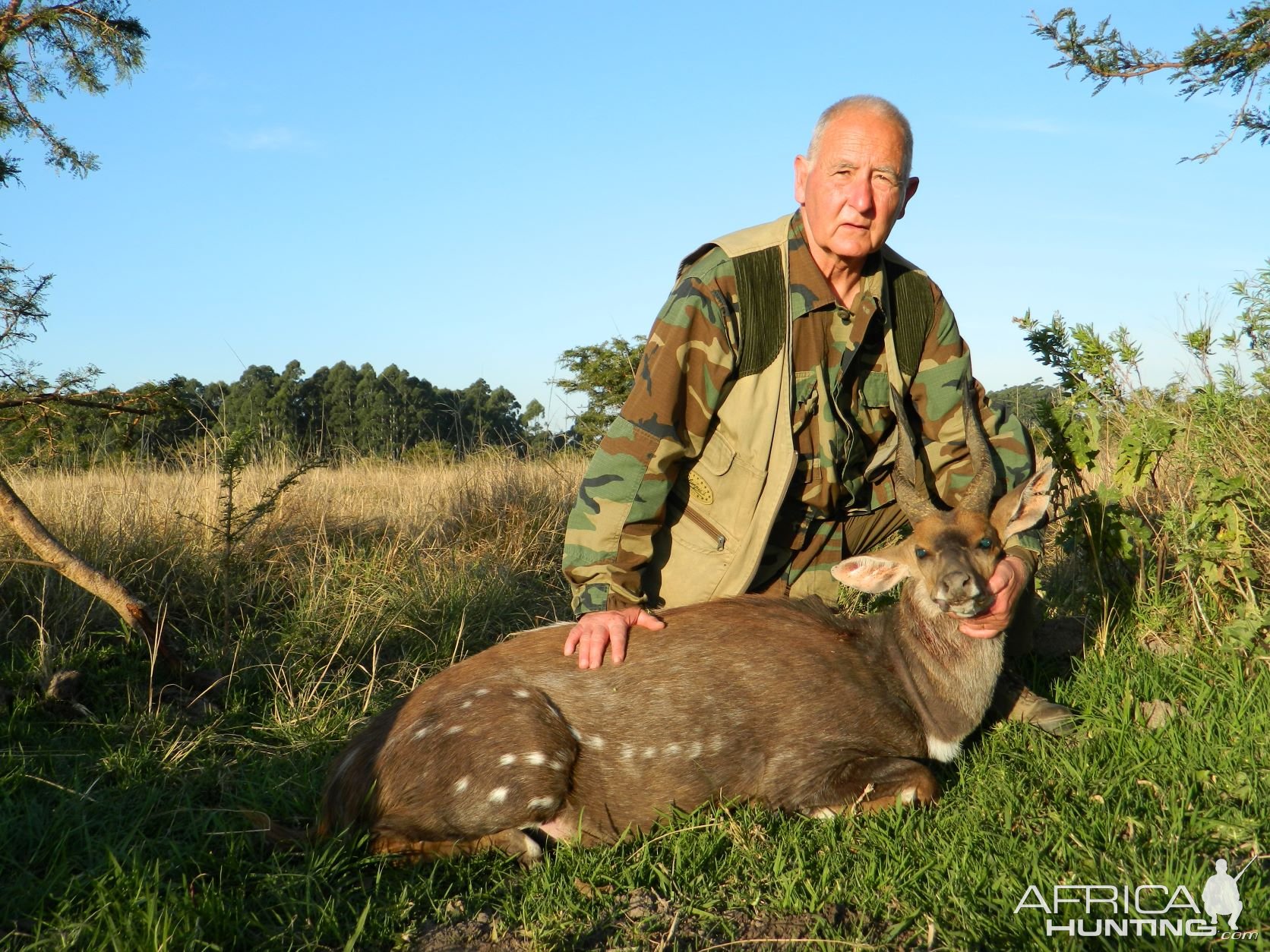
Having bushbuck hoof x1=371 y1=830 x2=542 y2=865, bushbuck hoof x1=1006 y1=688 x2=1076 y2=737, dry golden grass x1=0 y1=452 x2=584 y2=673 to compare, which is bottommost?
bushbuck hoof x1=371 y1=830 x2=542 y2=865

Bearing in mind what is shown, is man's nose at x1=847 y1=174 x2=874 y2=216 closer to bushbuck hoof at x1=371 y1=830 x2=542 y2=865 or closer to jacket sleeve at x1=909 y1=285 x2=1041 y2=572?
jacket sleeve at x1=909 y1=285 x2=1041 y2=572

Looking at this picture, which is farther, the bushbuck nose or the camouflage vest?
the camouflage vest

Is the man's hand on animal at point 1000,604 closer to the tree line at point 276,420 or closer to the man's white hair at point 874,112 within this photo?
the man's white hair at point 874,112

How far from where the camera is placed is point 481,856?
389 centimetres

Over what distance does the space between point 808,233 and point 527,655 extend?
2.57 m

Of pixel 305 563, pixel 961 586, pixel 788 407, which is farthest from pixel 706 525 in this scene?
pixel 305 563

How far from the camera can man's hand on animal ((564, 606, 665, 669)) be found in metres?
4.35

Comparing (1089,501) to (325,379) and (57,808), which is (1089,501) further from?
(325,379)

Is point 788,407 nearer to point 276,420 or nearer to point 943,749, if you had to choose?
point 943,749

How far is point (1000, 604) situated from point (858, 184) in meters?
2.11

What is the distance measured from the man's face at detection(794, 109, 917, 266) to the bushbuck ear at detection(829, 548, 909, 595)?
1.52 meters

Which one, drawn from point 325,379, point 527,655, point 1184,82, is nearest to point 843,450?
point 527,655

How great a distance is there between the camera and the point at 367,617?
21.9 feet

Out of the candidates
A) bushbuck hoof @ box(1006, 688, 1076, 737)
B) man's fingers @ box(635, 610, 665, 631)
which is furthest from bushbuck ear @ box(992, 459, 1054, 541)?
man's fingers @ box(635, 610, 665, 631)
